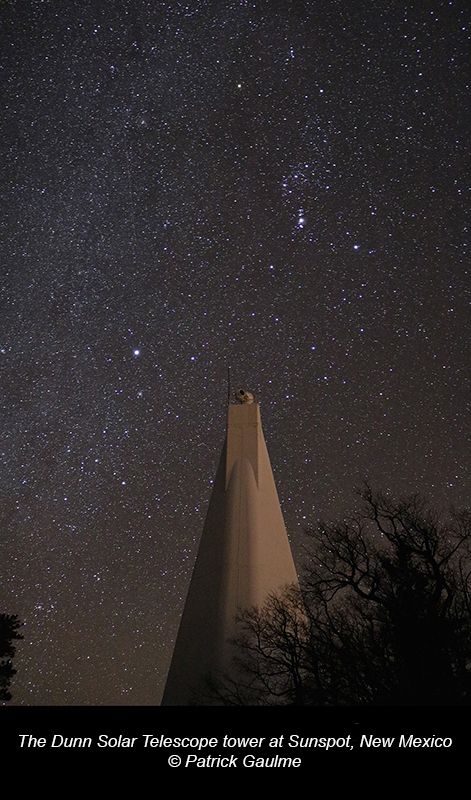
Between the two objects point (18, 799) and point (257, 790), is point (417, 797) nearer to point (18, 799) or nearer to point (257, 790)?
point (257, 790)

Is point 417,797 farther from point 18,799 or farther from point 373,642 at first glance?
point 373,642

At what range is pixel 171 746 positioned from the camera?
655cm

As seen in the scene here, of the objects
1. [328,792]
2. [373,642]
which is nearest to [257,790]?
[328,792]

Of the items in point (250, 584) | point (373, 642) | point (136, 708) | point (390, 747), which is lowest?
point (390, 747)

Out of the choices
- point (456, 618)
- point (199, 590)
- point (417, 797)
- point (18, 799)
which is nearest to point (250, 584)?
point (199, 590)

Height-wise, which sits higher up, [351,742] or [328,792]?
[351,742]

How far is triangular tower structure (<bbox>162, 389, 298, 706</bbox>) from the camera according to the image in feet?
51.6

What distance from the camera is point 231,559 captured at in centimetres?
1781

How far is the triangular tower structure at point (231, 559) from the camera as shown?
619 inches

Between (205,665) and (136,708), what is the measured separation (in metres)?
9.51

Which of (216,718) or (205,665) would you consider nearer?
(216,718)

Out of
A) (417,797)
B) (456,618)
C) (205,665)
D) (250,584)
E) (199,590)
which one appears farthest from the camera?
(199,590)

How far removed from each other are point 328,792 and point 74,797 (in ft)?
10.3

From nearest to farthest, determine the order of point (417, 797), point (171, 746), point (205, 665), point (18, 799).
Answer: point (18, 799)
point (417, 797)
point (171, 746)
point (205, 665)
